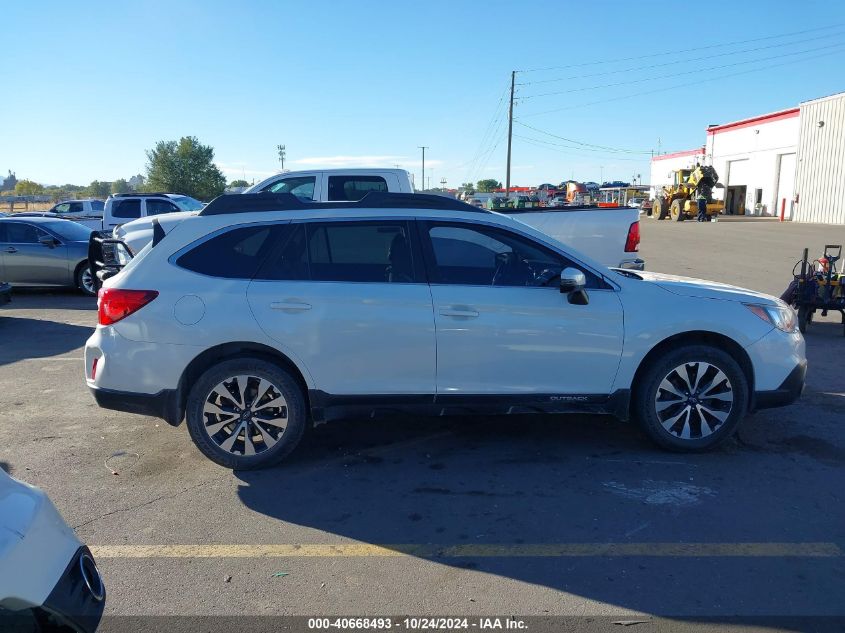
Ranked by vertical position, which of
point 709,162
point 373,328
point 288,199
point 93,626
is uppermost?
point 709,162

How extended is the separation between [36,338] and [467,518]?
7634mm

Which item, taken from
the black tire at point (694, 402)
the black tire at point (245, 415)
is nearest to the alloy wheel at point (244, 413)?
the black tire at point (245, 415)

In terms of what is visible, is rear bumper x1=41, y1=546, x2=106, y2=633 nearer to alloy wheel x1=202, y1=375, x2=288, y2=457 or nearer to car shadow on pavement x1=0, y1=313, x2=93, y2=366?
alloy wheel x1=202, y1=375, x2=288, y2=457

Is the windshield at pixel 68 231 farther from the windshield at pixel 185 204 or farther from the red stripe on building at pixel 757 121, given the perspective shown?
the red stripe on building at pixel 757 121

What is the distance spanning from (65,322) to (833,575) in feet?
33.8

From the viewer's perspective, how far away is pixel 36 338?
29.8ft

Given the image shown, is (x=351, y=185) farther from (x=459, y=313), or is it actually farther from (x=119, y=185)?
(x=119, y=185)

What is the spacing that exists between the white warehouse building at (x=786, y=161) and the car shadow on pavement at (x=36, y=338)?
41.7m

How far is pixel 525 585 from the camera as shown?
3250 millimetres

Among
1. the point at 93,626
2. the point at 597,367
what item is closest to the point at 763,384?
the point at 597,367

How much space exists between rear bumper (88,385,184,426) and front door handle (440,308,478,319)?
188cm

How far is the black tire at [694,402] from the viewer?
184 inches

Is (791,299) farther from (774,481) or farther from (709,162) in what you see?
(709,162)

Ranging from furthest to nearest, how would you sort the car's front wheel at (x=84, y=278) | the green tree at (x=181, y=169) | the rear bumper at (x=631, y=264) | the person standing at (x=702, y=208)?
1. the green tree at (x=181, y=169)
2. the person standing at (x=702, y=208)
3. the car's front wheel at (x=84, y=278)
4. the rear bumper at (x=631, y=264)
